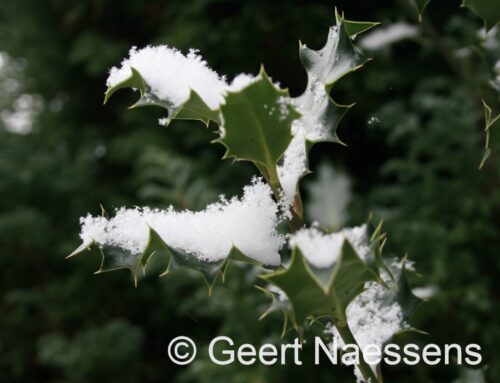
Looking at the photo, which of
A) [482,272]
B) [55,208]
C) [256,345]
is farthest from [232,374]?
[55,208]

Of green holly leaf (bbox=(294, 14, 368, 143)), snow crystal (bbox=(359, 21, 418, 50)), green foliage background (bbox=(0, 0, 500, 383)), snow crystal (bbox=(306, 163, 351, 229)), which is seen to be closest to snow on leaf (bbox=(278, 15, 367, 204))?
green holly leaf (bbox=(294, 14, 368, 143))

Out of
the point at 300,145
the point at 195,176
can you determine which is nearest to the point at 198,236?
the point at 300,145

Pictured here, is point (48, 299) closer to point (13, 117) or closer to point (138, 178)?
point (138, 178)

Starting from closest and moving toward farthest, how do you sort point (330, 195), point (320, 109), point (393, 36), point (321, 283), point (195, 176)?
point (321, 283) < point (320, 109) < point (393, 36) < point (330, 195) < point (195, 176)

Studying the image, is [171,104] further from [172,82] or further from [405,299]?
[405,299]

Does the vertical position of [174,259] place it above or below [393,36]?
above
